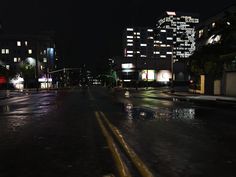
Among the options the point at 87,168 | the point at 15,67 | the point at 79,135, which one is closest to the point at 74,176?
the point at 87,168

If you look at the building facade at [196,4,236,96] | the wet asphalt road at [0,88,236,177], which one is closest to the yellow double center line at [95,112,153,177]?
the wet asphalt road at [0,88,236,177]

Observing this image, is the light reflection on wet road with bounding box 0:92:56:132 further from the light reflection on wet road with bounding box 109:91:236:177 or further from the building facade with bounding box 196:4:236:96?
the building facade with bounding box 196:4:236:96

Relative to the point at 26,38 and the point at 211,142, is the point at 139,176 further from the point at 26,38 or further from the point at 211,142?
the point at 26,38

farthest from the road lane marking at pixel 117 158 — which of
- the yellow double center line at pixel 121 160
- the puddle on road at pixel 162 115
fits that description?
the puddle on road at pixel 162 115

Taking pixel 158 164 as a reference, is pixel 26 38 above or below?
above

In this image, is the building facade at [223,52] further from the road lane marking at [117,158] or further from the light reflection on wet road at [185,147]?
the road lane marking at [117,158]

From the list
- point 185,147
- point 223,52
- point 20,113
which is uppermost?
point 223,52

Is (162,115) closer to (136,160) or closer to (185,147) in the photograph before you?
(185,147)

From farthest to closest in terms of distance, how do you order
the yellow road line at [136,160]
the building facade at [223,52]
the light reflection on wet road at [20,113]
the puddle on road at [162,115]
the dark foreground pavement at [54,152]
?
the building facade at [223,52] → the puddle on road at [162,115] → the light reflection on wet road at [20,113] → the dark foreground pavement at [54,152] → the yellow road line at [136,160]

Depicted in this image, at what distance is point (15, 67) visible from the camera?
111 m

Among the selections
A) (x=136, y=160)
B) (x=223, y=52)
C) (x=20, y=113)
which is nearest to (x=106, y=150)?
(x=136, y=160)

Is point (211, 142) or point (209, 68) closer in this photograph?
point (211, 142)

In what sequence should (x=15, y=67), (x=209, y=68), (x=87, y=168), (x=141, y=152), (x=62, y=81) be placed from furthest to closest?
(x=62, y=81)
(x=15, y=67)
(x=209, y=68)
(x=141, y=152)
(x=87, y=168)

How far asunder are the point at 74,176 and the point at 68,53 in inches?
6592
